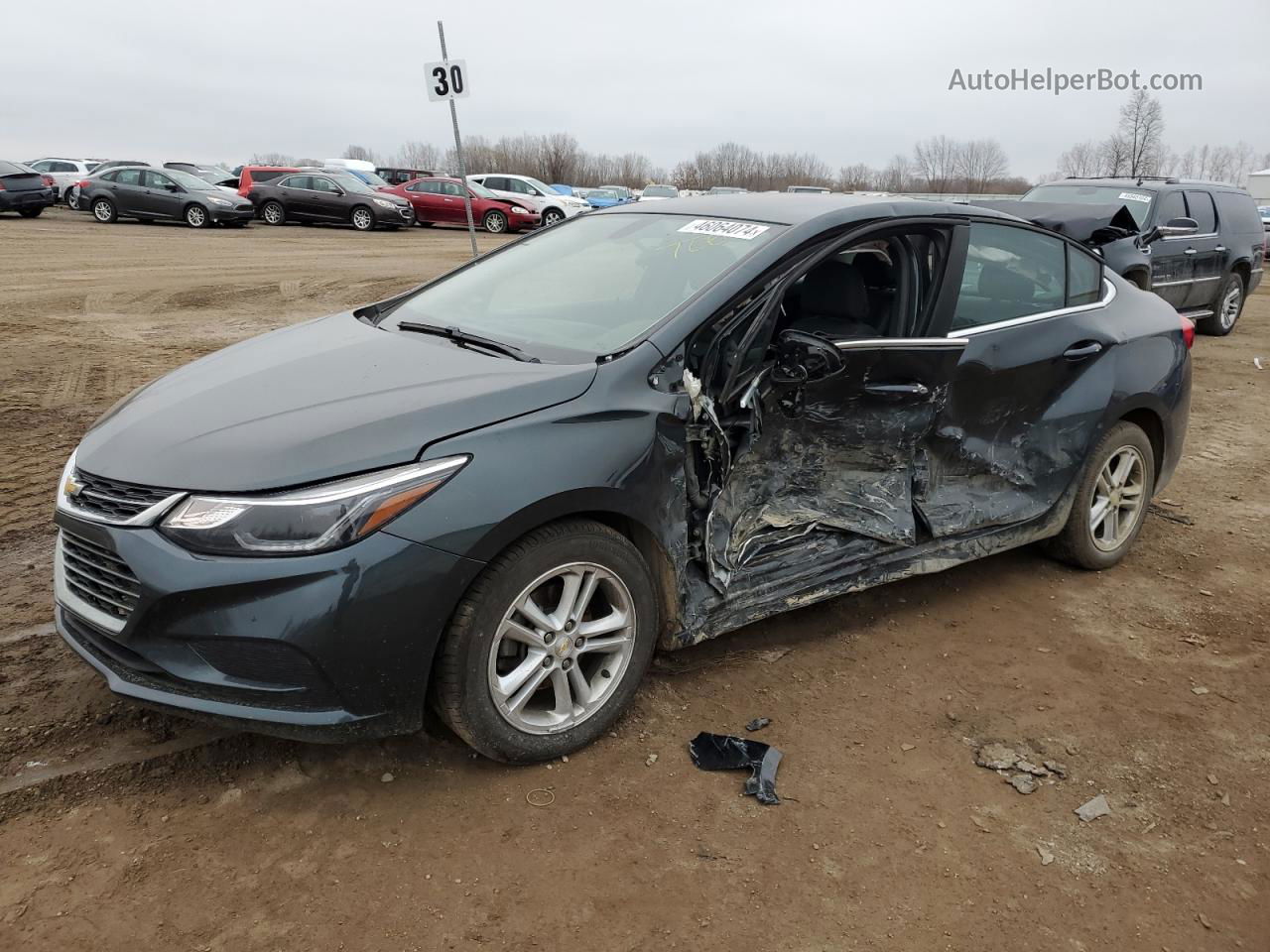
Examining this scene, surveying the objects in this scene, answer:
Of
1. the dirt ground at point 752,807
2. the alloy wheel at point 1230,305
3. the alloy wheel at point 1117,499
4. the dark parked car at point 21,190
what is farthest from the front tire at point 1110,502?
the dark parked car at point 21,190

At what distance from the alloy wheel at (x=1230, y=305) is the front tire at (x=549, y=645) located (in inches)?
485

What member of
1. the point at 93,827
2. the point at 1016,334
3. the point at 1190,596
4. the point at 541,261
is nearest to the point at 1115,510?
the point at 1190,596

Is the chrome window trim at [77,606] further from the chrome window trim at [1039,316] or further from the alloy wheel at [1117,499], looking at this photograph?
the alloy wheel at [1117,499]

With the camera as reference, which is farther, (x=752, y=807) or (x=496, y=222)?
(x=496, y=222)

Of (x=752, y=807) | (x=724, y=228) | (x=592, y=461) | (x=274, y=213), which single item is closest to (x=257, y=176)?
(x=274, y=213)

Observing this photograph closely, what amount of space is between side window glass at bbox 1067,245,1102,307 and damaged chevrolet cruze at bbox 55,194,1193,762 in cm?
3

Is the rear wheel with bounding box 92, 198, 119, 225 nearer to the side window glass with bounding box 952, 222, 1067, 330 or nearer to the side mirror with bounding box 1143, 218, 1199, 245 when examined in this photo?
the side mirror with bounding box 1143, 218, 1199, 245

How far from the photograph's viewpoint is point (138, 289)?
12016 mm

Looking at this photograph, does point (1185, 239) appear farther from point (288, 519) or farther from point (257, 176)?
point (257, 176)

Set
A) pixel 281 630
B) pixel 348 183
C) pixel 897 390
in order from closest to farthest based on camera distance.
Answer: pixel 281 630, pixel 897 390, pixel 348 183

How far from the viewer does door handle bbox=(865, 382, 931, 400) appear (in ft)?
11.6

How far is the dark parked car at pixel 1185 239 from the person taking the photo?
10.4m

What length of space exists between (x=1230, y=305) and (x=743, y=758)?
41.2 feet

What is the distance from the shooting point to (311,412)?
9.18ft
